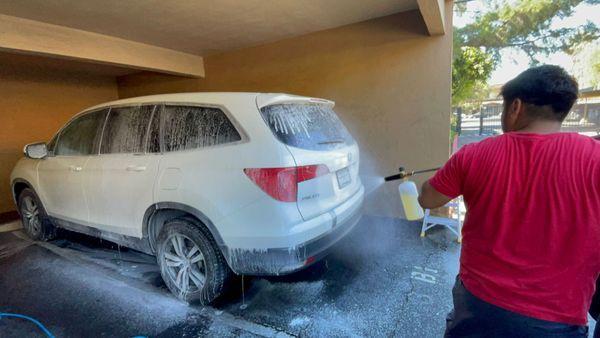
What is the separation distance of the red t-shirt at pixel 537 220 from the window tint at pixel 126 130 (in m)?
2.69

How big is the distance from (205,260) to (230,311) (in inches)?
19.9

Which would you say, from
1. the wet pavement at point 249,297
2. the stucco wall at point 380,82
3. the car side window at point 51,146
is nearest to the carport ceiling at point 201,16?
the stucco wall at point 380,82

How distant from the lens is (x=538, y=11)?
272 inches

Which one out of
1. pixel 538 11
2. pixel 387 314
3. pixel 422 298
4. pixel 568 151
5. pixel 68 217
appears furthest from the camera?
pixel 538 11

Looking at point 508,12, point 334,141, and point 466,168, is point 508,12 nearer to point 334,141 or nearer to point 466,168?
point 334,141

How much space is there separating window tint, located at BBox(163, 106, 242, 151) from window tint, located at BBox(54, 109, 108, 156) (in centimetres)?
108

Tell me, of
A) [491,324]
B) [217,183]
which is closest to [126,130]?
[217,183]

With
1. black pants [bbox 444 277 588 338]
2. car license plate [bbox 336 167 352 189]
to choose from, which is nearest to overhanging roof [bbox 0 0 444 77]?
car license plate [bbox 336 167 352 189]

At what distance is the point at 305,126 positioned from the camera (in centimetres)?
251

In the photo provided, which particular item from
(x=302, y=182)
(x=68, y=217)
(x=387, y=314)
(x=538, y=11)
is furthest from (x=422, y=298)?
(x=538, y=11)

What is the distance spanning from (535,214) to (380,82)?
3745mm

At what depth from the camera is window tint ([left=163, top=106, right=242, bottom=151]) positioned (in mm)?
2391

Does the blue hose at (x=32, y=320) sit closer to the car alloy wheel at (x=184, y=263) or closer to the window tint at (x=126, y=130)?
the car alloy wheel at (x=184, y=263)

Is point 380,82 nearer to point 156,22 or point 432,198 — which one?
point 156,22
